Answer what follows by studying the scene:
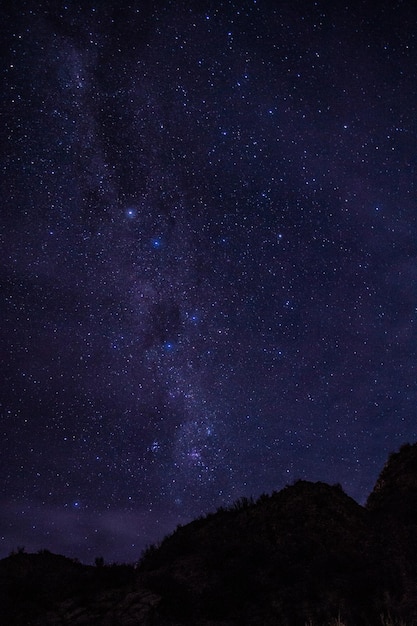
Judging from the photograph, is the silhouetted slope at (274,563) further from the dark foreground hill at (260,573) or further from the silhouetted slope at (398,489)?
the silhouetted slope at (398,489)

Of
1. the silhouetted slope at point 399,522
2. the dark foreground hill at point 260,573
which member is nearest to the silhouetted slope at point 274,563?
the dark foreground hill at point 260,573

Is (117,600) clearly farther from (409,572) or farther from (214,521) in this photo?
(409,572)

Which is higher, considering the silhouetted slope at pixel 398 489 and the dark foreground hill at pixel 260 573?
the silhouetted slope at pixel 398 489

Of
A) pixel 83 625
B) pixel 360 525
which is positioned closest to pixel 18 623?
pixel 83 625

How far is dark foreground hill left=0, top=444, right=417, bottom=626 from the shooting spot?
33.0 feet

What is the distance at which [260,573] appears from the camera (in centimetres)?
1131

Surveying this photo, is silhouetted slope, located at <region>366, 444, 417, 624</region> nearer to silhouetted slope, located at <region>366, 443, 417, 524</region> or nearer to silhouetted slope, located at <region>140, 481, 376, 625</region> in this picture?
silhouetted slope, located at <region>366, 443, 417, 524</region>

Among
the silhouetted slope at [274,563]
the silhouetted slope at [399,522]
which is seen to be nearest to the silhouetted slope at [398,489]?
the silhouetted slope at [399,522]

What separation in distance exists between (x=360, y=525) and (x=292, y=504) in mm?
1810

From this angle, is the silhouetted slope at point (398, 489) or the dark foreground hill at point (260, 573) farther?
the silhouetted slope at point (398, 489)

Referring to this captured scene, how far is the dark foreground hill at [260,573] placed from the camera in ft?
33.0

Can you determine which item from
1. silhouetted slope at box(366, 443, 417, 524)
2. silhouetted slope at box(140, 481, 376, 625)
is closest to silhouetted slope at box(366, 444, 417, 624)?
silhouetted slope at box(366, 443, 417, 524)

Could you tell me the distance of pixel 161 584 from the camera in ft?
37.6

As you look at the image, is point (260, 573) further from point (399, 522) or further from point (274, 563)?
point (399, 522)
